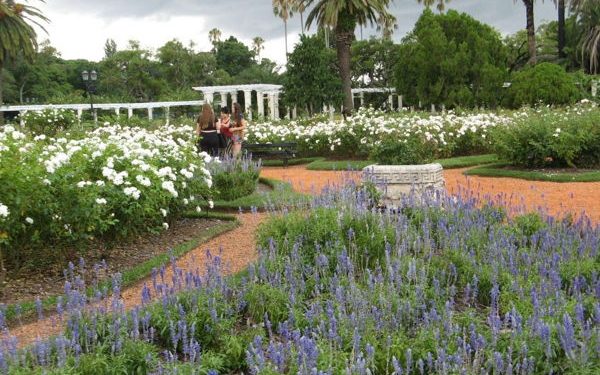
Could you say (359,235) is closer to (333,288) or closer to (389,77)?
(333,288)

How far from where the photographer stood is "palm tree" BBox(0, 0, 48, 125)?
37.6 metres

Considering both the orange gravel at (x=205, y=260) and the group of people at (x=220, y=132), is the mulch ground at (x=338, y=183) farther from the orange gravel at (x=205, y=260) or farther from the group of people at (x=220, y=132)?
the group of people at (x=220, y=132)

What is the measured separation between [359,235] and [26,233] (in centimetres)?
293

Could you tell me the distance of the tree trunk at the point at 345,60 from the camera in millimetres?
27453

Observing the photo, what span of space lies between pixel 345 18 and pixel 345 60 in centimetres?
207

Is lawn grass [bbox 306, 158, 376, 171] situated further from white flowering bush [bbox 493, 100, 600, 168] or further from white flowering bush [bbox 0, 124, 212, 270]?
white flowering bush [bbox 0, 124, 212, 270]

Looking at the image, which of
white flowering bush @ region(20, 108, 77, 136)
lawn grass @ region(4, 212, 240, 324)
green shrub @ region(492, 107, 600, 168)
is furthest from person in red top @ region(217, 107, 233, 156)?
white flowering bush @ region(20, 108, 77, 136)

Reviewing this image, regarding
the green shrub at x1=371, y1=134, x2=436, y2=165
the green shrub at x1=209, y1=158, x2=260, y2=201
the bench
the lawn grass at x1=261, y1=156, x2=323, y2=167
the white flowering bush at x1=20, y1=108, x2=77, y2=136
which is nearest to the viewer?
the green shrub at x1=371, y1=134, x2=436, y2=165

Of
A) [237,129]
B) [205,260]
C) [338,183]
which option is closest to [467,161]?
[237,129]

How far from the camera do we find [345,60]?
27.9m

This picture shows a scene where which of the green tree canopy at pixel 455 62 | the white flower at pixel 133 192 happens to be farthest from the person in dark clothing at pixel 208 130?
the green tree canopy at pixel 455 62

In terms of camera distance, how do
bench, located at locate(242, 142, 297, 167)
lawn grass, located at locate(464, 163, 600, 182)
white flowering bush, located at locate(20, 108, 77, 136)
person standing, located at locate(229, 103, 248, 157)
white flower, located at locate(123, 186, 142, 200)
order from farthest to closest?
white flowering bush, located at locate(20, 108, 77, 136)
bench, located at locate(242, 142, 297, 167)
person standing, located at locate(229, 103, 248, 157)
lawn grass, located at locate(464, 163, 600, 182)
white flower, located at locate(123, 186, 142, 200)

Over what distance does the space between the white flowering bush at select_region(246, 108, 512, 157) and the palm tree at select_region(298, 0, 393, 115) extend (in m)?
8.39

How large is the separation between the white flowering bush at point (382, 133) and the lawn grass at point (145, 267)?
23.7 feet
